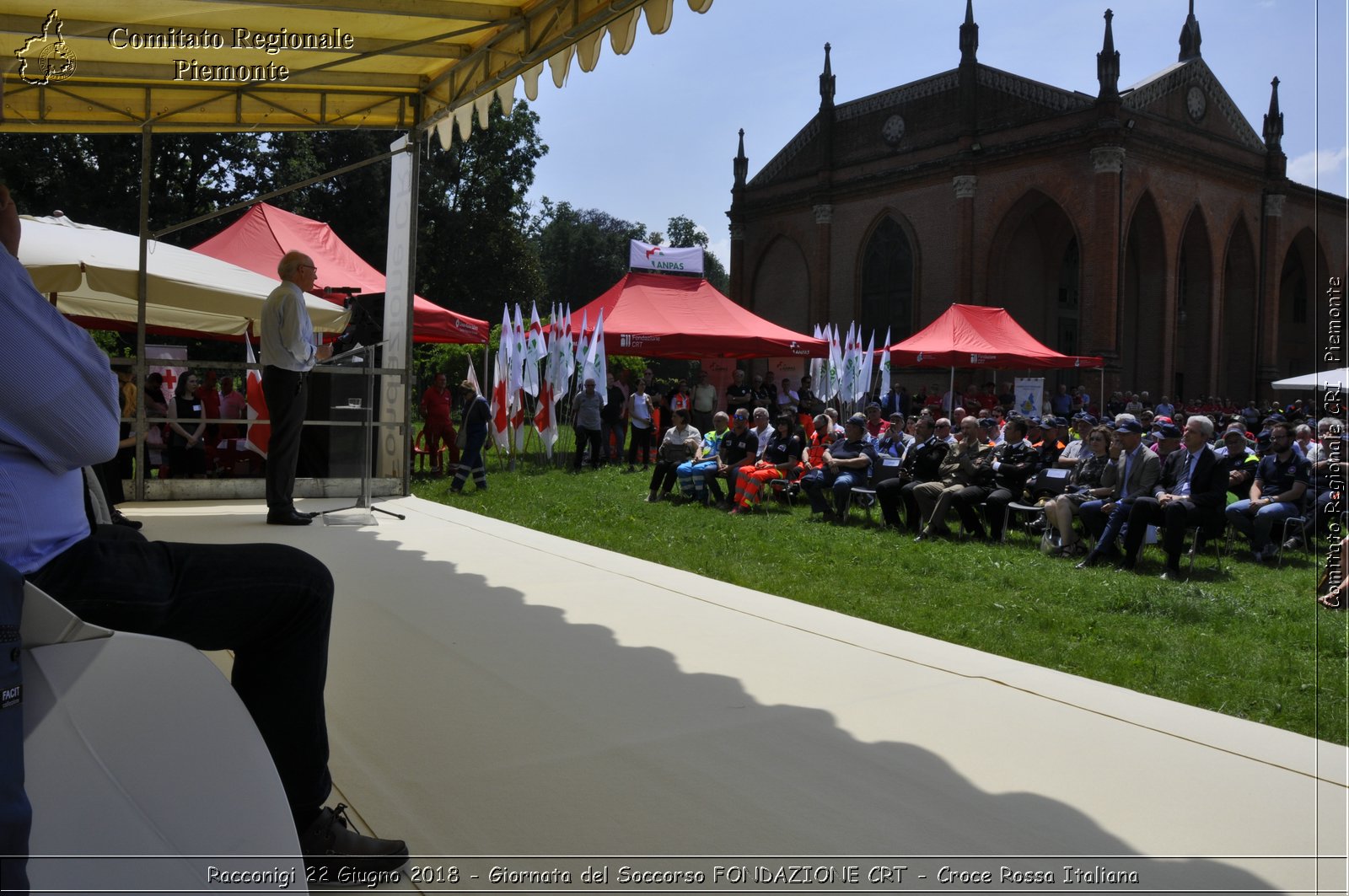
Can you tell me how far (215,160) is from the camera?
34.0 metres

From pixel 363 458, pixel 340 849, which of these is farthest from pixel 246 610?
pixel 363 458

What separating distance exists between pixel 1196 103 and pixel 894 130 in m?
10.6

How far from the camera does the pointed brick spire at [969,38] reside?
121ft

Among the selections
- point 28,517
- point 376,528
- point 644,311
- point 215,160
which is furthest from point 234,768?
point 215,160

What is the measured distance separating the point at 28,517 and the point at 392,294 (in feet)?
31.2

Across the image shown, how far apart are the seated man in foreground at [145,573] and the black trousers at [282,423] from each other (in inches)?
226

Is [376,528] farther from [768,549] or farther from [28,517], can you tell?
[28,517]

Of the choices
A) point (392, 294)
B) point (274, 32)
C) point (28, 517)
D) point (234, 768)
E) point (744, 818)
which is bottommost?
point (744, 818)

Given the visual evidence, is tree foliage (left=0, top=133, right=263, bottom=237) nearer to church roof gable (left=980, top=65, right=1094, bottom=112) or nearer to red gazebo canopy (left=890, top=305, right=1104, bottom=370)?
red gazebo canopy (left=890, top=305, right=1104, bottom=370)

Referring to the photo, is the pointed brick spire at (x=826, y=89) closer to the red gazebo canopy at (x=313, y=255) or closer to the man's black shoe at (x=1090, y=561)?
the red gazebo canopy at (x=313, y=255)

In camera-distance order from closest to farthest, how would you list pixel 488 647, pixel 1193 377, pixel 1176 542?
1. pixel 488 647
2. pixel 1176 542
3. pixel 1193 377

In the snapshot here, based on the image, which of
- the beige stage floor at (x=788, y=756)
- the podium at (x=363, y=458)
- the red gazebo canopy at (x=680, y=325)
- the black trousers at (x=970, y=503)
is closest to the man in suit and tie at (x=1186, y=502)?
the black trousers at (x=970, y=503)

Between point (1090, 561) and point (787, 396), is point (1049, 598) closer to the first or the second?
point (1090, 561)

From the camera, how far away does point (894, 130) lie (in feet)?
129
